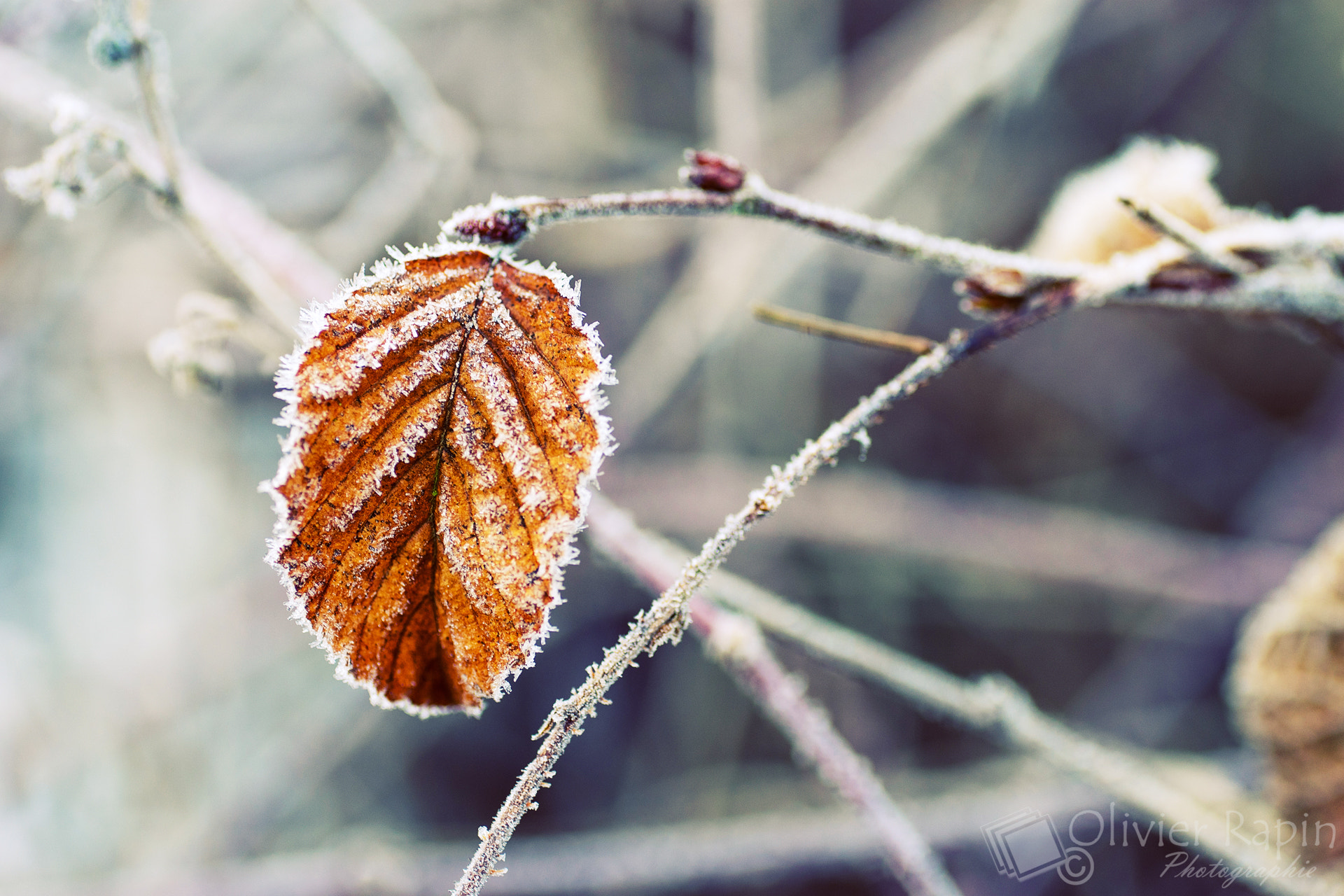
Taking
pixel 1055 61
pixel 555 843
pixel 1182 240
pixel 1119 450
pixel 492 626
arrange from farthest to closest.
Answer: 1. pixel 1119 450
2. pixel 1055 61
3. pixel 555 843
4. pixel 1182 240
5. pixel 492 626

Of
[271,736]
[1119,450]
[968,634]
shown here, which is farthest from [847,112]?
[271,736]

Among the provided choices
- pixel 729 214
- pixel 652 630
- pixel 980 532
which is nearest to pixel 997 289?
pixel 729 214

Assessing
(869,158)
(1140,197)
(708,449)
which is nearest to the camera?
(1140,197)

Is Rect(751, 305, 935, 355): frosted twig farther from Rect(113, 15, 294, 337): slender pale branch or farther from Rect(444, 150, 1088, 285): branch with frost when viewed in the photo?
Rect(113, 15, 294, 337): slender pale branch

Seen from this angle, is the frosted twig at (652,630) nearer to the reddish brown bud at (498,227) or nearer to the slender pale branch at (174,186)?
the reddish brown bud at (498,227)

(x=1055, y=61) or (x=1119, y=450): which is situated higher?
(x=1055, y=61)

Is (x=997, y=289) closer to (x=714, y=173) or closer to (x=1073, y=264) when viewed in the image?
(x=1073, y=264)

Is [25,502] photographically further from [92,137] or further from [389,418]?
[389,418]
